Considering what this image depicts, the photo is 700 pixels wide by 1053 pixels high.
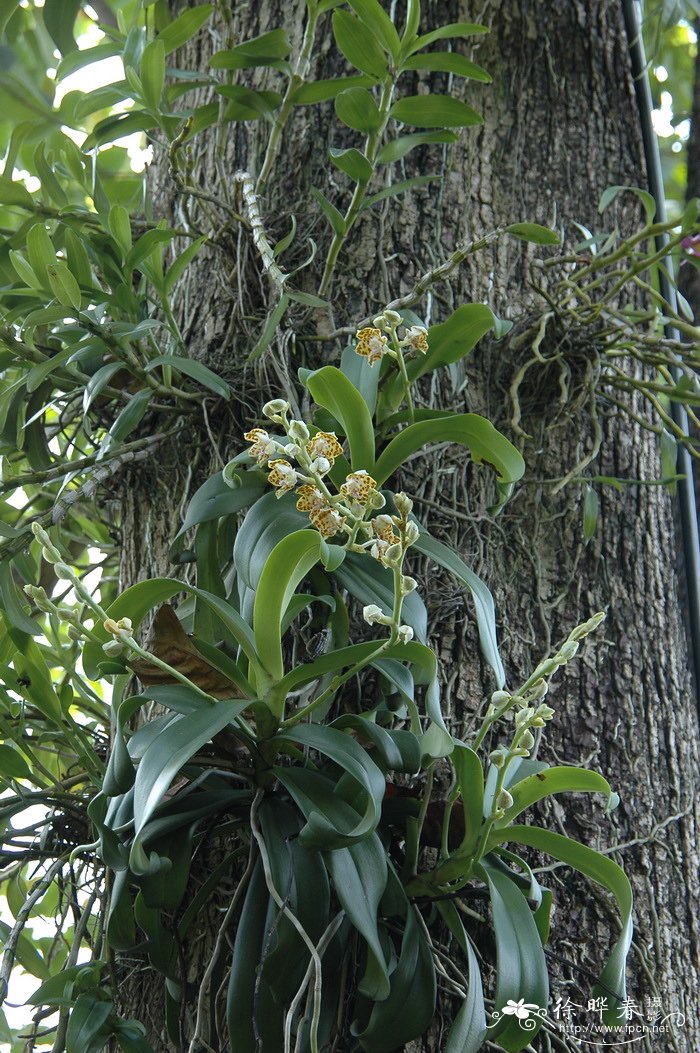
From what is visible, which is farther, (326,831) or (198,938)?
(198,938)

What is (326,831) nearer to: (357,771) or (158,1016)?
(357,771)

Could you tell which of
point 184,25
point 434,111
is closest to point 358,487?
point 434,111

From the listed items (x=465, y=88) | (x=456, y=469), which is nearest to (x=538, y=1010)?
(x=456, y=469)

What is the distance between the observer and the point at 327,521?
750mm

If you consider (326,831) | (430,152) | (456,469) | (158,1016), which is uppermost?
(430,152)

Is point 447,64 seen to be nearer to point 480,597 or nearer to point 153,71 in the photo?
point 153,71

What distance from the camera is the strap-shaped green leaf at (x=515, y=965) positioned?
81 centimetres

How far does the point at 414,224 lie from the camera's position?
1.30m

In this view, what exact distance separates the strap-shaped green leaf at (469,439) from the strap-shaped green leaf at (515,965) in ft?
1.34

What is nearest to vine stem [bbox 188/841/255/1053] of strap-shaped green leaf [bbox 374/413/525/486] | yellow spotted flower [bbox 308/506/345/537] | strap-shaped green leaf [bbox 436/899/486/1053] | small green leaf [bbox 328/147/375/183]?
strap-shaped green leaf [bbox 436/899/486/1053]

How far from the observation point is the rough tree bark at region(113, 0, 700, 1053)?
1101 mm

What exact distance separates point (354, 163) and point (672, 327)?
55 cm

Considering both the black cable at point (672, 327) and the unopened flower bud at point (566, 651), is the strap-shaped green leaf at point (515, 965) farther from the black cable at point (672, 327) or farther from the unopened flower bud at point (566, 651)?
the black cable at point (672, 327)

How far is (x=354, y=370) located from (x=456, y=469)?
22cm
